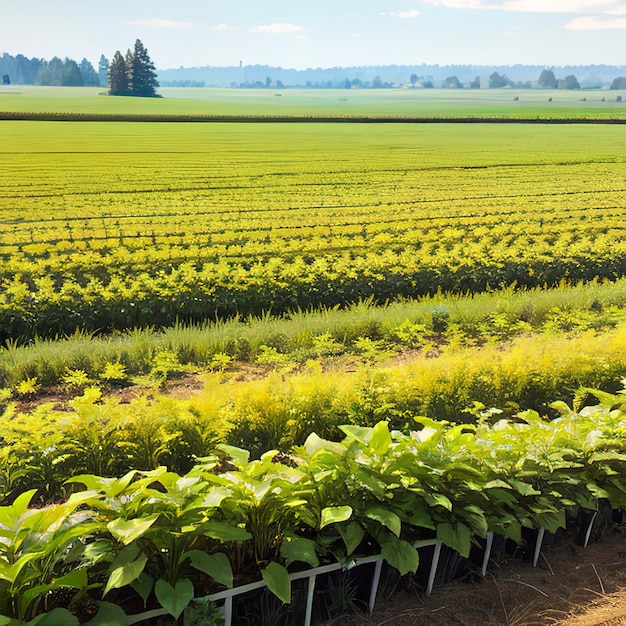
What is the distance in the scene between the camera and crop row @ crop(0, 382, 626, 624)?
227 cm

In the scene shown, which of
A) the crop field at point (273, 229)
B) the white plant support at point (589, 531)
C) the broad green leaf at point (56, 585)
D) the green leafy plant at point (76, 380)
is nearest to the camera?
the broad green leaf at point (56, 585)

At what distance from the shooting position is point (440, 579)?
296 centimetres

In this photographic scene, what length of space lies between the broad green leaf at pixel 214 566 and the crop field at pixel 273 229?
23.9 feet

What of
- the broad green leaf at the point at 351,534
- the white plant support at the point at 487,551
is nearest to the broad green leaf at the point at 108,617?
the broad green leaf at the point at 351,534

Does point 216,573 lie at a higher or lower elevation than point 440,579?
higher

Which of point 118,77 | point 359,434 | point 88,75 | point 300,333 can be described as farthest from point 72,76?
point 359,434

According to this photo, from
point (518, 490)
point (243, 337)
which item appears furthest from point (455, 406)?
point (243, 337)

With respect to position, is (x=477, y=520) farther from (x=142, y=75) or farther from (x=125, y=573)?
(x=142, y=75)

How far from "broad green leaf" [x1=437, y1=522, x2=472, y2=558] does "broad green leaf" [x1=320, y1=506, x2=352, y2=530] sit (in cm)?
51

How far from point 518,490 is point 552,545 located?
639 mm

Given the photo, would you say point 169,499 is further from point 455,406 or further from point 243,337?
point 243,337

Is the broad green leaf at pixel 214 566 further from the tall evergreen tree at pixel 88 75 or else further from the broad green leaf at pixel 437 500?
the tall evergreen tree at pixel 88 75

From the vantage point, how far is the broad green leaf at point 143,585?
2.29m

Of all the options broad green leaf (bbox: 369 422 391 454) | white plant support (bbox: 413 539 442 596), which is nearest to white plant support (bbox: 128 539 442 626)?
white plant support (bbox: 413 539 442 596)
